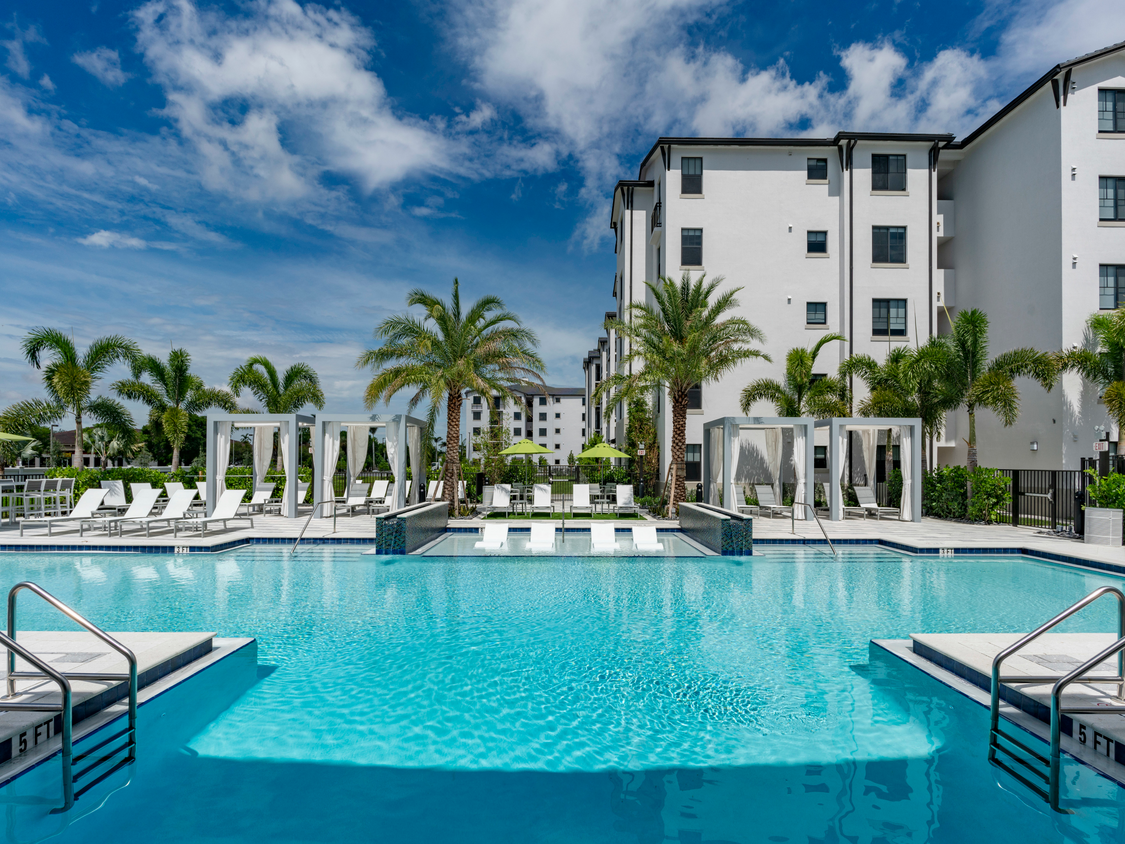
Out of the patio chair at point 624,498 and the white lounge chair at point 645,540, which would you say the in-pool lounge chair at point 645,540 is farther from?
the patio chair at point 624,498

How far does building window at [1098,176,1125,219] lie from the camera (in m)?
20.3

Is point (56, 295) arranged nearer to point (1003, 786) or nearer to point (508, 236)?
point (508, 236)

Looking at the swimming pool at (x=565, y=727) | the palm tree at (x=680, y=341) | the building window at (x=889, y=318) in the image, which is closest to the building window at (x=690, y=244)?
the palm tree at (x=680, y=341)

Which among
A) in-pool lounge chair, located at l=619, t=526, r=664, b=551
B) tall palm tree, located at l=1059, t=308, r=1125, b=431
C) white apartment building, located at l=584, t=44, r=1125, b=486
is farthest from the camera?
white apartment building, located at l=584, t=44, r=1125, b=486

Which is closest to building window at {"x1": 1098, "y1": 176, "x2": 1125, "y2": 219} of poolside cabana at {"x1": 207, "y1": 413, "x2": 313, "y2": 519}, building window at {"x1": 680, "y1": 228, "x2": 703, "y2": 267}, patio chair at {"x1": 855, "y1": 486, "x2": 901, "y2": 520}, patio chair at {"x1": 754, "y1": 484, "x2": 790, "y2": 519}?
patio chair at {"x1": 855, "y1": 486, "x2": 901, "y2": 520}

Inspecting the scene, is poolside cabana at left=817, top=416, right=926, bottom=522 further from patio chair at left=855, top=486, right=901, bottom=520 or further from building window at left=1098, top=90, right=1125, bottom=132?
building window at left=1098, top=90, right=1125, bottom=132

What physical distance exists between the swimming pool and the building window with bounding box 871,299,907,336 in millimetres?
17364

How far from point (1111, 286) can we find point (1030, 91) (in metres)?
7.19

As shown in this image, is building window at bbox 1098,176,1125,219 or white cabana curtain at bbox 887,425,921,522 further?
building window at bbox 1098,176,1125,219

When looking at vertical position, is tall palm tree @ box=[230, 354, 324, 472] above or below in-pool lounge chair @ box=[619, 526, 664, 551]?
above

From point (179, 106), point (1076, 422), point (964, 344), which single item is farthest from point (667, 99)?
point (1076, 422)

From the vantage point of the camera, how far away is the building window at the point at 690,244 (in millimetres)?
25500

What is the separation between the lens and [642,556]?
509 inches

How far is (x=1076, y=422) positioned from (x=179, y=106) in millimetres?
27861
